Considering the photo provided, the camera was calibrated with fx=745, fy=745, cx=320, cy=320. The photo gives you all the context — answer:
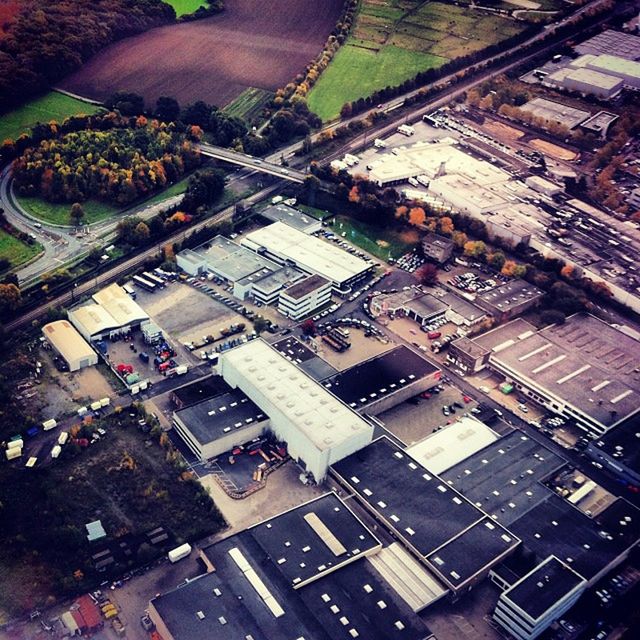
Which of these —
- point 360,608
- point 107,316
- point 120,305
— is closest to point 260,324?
point 120,305

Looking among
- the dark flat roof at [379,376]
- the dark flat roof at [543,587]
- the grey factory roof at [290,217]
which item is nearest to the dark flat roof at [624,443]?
the dark flat roof at [543,587]

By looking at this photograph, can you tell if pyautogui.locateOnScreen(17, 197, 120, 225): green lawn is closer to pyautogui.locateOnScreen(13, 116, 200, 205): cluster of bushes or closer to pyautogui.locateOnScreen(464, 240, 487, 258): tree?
pyautogui.locateOnScreen(13, 116, 200, 205): cluster of bushes

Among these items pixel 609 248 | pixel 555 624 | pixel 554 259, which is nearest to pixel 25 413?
pixel 555 624

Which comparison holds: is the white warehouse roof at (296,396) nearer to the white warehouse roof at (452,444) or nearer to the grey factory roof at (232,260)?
the white warehouse roof at (452,444)

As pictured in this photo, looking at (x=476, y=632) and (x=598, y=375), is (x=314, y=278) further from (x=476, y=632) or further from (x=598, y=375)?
(x=476, y=632)

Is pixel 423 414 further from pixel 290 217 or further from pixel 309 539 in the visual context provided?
pixel 290 217

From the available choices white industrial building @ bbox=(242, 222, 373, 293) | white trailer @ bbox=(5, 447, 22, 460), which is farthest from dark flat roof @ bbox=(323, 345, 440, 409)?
white trailer @ bbox=(5, 447, 22, 460)
